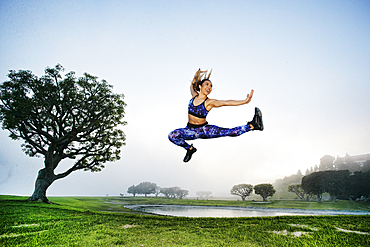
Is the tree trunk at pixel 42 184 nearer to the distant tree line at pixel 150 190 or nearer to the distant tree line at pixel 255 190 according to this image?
the distant tree line at pixel 255 190

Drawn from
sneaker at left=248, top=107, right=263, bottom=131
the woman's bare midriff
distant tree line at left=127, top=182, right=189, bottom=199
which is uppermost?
the woman's bare midriff

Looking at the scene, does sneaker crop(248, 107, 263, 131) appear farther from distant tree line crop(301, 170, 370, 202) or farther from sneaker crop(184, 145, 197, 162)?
distant tree line crop(301, 170, 370, 202)

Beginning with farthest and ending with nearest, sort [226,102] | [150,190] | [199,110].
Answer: [150,190]
[199,110]
[226,102]

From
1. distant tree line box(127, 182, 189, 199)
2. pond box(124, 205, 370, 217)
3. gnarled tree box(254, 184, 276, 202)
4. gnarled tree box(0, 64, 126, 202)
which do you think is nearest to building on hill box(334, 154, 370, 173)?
gnarled tree box(254, 184, 276, 202)

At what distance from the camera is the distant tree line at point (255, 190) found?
52322 millimetres

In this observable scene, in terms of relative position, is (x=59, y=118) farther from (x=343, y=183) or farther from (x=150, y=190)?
(x=150, y=190)

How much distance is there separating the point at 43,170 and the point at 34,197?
232cm

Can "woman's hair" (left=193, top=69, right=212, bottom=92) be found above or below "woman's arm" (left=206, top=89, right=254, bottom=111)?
above

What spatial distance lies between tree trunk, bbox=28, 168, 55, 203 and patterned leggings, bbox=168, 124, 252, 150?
19.0m

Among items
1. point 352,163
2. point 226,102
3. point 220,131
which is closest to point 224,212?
point 220,131

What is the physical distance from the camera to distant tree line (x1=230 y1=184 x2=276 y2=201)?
5232 cm

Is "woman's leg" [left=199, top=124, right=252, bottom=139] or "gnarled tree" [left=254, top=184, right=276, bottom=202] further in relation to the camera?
"gnarled tree" [left=254, top=184, right=276, bottom=202]

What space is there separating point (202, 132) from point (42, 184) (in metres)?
19.7

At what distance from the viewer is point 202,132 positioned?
3.73m
